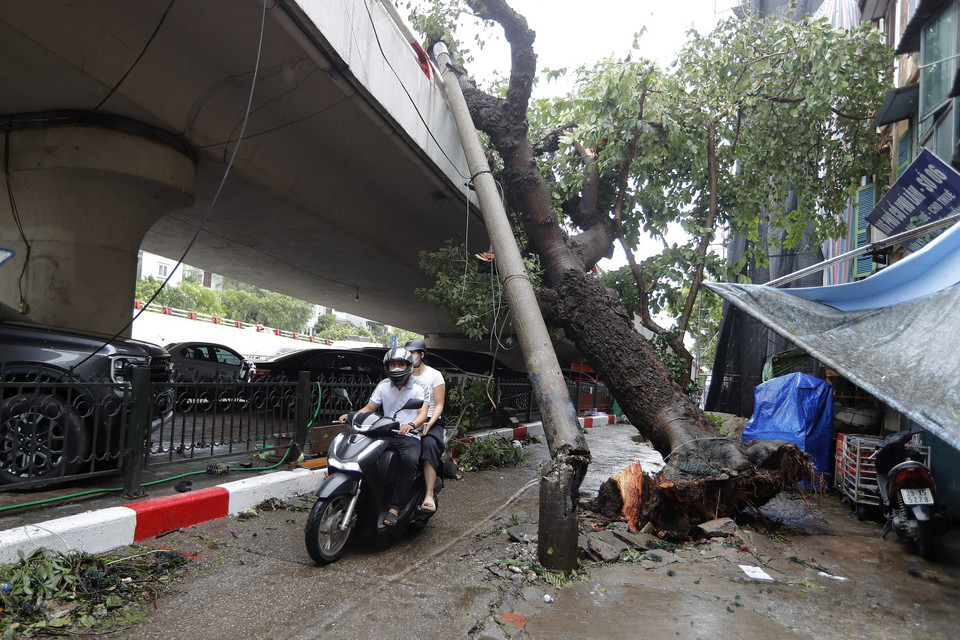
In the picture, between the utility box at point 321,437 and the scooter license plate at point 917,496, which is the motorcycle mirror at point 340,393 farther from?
the scooter license plate at point 917,496

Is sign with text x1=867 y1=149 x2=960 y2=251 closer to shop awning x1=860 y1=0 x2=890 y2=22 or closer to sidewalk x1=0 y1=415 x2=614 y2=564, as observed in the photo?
shop awning x1=860 y1=0 x2=890 y2=22

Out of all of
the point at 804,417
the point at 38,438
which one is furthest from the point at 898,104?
the point at 38,438

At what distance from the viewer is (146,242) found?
13648 mm

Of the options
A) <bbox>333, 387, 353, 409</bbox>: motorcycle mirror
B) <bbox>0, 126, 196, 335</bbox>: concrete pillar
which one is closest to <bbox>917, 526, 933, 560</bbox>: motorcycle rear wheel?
<bbox>333, 387, 353, 409</bbox>: motorcycle mirror

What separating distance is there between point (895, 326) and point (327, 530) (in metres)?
4.03

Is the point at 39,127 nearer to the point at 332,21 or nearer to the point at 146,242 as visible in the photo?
the point at 332,21

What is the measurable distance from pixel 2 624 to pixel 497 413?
804cm

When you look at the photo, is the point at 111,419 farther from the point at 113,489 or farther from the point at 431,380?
the point at 431,380

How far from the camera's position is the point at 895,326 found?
387 cm

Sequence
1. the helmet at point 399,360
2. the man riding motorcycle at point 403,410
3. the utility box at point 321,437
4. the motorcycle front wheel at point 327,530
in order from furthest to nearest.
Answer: the utility box at point 321,437 < the helmet at point 399,360 < the man riding motorcycle at point 403,410 < the motorcycle front wheel at point 327,530

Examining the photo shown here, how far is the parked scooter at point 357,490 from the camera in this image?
374 cm

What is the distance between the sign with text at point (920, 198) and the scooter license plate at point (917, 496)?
3.26 meters

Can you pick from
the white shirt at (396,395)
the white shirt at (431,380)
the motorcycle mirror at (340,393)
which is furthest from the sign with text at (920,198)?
the motorcycle mirror at (340,393)

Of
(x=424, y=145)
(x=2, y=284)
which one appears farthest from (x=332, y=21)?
(x=2, y=284)
